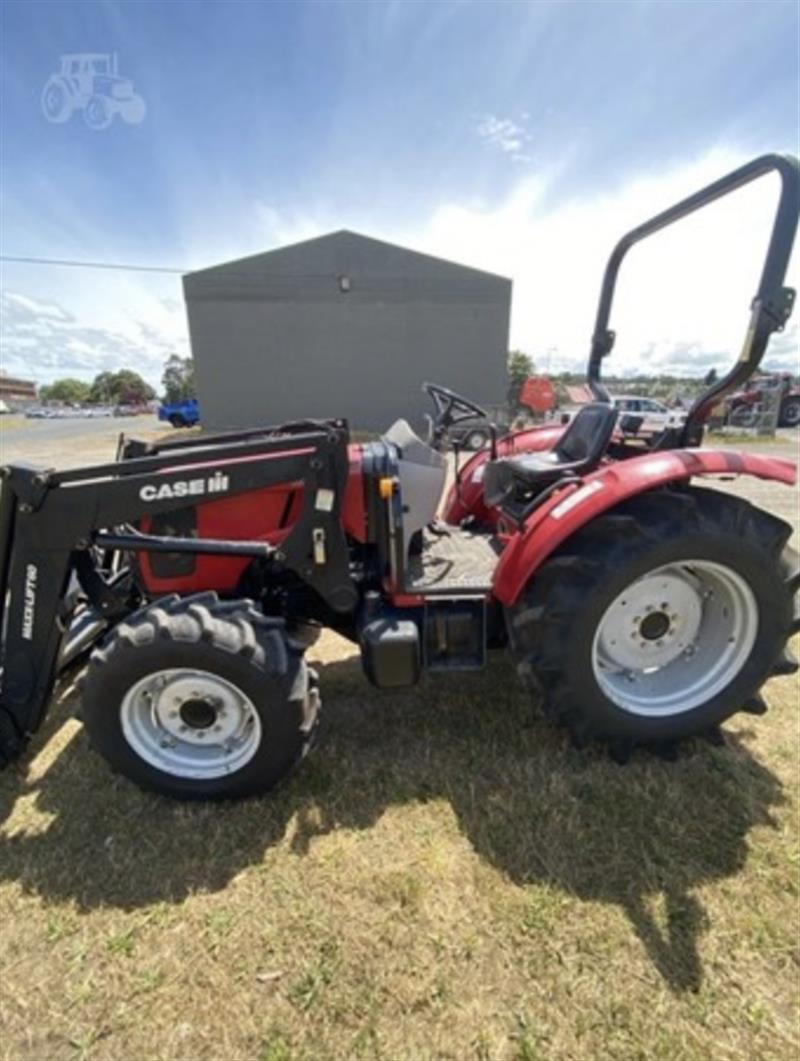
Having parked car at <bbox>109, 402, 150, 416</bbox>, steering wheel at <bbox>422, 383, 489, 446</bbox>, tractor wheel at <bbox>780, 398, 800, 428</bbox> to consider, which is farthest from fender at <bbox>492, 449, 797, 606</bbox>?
parked car at <bbox>109, 402, 150, 416</bbox>

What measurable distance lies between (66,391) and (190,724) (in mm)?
127441

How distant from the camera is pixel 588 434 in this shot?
2.90 m

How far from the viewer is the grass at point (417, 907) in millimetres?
1553

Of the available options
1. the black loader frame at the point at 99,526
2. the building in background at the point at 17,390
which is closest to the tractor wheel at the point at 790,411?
the black loader frame at the point at 99,526

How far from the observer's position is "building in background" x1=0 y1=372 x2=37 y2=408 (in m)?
102

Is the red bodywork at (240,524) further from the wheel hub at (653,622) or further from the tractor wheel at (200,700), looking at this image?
the wheel hub at (653,622)

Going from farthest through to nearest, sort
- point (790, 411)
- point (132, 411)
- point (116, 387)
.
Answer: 1. point (116, 387)
2. point (132, 411)
3. point (790, 411)

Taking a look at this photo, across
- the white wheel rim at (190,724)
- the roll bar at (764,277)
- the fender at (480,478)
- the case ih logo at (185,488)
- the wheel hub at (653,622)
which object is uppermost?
the roll bar at (764,277)

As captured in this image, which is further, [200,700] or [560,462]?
[560,462]

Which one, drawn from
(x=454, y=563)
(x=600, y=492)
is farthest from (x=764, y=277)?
(x=454, y=563)

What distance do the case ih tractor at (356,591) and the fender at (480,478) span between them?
95 centimetres

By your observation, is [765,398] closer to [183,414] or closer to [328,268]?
[328,268]

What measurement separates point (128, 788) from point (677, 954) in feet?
6.70

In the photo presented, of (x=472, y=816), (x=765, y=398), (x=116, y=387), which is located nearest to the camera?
(x=472, y=816)
